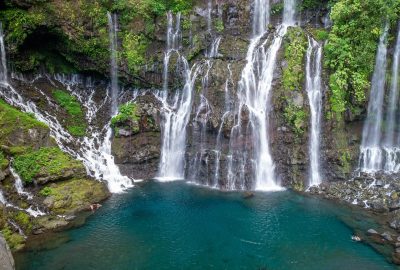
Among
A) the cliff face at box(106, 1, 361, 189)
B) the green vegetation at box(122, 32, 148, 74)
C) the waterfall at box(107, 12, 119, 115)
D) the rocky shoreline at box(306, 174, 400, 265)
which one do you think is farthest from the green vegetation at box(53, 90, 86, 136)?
the rocky shoreline at box(306, 174, 400, 265)

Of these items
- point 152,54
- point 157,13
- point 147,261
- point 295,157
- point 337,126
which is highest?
point 157,13

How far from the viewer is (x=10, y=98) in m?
27.1

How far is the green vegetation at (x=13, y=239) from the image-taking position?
18.7m

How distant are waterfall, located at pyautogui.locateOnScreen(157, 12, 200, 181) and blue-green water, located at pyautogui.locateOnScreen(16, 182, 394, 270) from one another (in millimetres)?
3128

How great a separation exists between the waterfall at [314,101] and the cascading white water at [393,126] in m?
4.79

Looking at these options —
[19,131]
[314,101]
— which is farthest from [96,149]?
[314,101]

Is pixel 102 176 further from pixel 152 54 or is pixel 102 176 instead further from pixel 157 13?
pixel 157 13

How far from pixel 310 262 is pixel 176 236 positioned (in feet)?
22.9

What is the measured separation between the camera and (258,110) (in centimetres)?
2819

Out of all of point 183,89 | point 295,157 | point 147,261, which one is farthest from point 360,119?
point 147,261

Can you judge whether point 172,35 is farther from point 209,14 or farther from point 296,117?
point 296,117

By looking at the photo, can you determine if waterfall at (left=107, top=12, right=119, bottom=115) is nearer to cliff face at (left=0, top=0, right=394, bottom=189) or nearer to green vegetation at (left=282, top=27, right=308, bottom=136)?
Answer: cliff face at (left=0, top=0, right=394, bottom=189)

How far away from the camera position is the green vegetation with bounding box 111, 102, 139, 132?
28.8 meters

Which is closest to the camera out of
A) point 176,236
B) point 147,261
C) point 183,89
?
point 147,261
